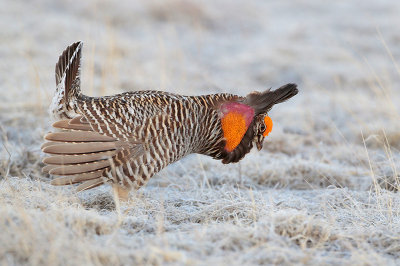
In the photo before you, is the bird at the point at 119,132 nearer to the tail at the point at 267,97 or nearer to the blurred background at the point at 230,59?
the tail at the point at 267,97

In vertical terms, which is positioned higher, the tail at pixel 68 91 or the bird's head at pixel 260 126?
the tail at pixel 68 91

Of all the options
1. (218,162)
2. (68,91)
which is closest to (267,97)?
(218,162)

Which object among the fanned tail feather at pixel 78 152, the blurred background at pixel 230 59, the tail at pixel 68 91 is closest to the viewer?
the fanned tail feather at pixel 78 152

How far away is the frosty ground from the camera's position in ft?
9.47

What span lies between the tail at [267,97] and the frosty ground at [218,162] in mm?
703

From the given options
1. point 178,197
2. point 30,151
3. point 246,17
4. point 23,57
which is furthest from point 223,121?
point 246,17

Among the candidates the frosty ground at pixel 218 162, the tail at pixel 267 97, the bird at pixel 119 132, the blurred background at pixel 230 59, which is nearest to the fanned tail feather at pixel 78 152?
the bird at pixel 119 132

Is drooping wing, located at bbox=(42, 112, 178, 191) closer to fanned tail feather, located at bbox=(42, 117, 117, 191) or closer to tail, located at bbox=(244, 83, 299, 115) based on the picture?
fanned tail feather, located at bbox=(42, 117, 117, 191)

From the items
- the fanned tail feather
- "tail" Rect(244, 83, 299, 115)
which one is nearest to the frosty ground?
the fanned tail feather

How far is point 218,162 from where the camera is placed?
5.52m

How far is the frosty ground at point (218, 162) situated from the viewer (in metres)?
2.89

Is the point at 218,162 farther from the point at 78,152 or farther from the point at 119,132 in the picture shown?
the point at 78,152

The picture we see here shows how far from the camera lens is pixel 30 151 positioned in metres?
5.00

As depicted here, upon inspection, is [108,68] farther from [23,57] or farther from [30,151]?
[30,151]
